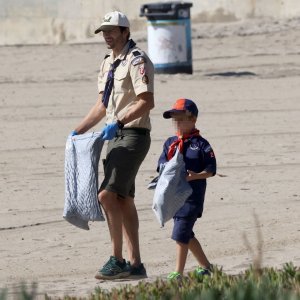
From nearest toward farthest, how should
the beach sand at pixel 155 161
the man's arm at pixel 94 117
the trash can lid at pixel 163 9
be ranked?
the man's arm at pixel 94 117, the beach sand at pixel 155 161, the trash can lid at pixel 163 9

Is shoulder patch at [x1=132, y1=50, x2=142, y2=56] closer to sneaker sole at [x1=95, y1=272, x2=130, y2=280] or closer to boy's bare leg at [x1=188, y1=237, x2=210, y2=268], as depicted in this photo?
boy's bare leg at [x1=188, y1=237, x2=210, y2=268]

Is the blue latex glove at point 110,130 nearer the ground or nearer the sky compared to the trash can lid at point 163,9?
nearer the sky

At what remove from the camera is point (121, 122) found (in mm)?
8430

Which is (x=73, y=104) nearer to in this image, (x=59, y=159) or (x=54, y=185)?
(x=59, y=159)

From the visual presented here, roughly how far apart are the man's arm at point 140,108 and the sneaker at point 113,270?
3.15ft

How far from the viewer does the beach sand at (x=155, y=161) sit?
30.7 feet

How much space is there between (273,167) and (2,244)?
4.00 metres

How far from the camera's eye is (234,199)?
11531 mm

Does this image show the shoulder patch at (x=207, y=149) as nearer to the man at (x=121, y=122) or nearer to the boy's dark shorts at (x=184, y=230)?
the boy's dark shorts at (x=184, y=230)

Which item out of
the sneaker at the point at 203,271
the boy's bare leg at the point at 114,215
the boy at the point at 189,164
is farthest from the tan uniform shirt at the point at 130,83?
the sneaker at the point at 203,271

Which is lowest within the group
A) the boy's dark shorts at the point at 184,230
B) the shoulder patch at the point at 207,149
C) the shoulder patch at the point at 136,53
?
the boy's dark shorts at the point at 184,230

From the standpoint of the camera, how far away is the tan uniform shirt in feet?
27.8

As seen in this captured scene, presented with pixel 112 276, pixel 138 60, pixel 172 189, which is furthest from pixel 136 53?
pixel 112 276

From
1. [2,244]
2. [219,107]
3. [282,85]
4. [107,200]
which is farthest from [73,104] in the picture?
[107,200]
